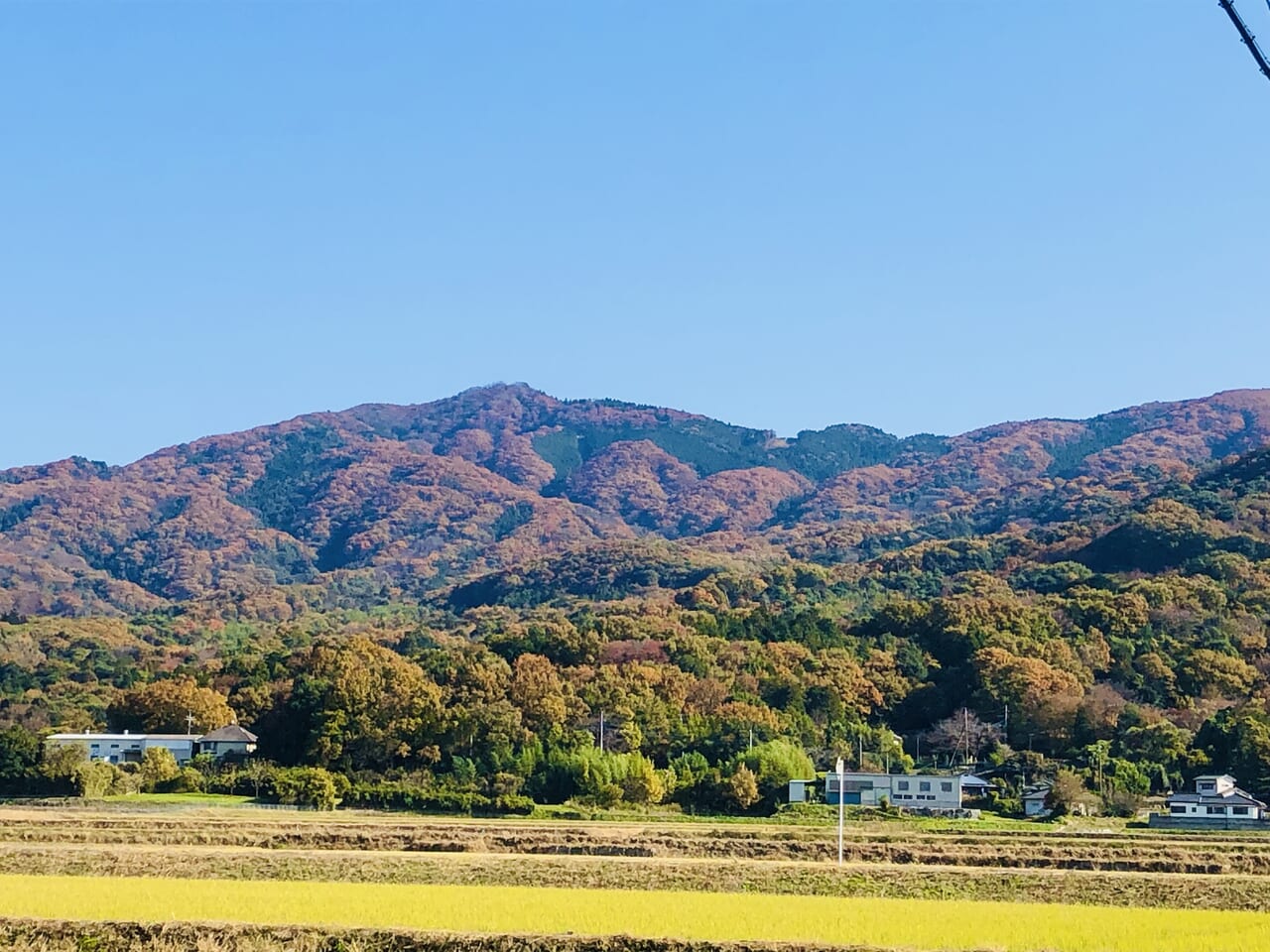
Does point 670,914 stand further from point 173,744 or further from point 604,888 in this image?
point 173,744

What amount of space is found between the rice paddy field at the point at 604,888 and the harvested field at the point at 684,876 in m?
0.09

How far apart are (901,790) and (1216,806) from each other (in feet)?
39.9

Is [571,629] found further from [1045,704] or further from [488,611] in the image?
[488,611]

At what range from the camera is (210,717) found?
83.1 metres

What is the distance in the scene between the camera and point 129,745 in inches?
3132

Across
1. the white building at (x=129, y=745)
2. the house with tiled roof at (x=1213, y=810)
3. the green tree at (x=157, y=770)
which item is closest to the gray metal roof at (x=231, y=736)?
the white building at (x=129, y=745)

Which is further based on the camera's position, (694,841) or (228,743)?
(228,743)

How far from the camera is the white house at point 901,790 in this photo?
63.4 meters

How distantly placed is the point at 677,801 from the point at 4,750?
28567 millimetres

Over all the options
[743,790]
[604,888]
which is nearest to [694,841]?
[604,888]

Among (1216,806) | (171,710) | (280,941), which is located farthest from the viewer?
(171,710)

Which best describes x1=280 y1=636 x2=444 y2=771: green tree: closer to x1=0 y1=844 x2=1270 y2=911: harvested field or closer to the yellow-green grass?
x1=0 y1=844 x2=1270 y2=911: harvested field

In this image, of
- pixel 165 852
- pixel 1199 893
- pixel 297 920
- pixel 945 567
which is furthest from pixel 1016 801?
pixel 945 567

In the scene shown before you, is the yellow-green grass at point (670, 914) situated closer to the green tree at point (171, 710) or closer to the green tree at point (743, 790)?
the green tree at point (743, 790)
